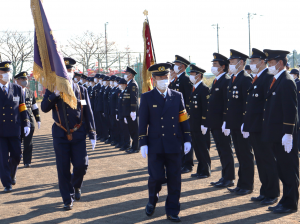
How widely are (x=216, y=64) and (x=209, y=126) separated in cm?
120

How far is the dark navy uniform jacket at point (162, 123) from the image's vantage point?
5168mm

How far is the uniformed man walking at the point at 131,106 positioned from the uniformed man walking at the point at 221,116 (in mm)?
4249

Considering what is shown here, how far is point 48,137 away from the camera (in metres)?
16.2

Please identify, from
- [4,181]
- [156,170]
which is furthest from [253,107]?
[4,181]

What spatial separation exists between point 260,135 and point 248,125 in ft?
0.78

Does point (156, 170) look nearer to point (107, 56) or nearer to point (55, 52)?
point (55, 52)

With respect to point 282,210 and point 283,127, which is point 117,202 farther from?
point 283,127

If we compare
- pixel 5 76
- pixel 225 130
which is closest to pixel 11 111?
pixel 5 76

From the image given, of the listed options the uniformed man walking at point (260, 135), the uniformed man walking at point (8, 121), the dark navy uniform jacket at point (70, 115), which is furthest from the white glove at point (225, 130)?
the uniformed man walking at point (8, 121)

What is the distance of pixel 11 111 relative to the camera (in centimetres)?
724

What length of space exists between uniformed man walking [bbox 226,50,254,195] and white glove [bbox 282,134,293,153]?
1367mm

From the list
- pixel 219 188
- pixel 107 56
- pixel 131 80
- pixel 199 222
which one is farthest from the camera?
pixel 107 56

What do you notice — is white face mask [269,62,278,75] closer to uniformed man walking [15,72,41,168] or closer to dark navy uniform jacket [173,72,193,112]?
dark navy uniform jacket [173,72,193,112]

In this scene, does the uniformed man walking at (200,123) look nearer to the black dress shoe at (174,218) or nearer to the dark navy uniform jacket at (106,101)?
the black dress shoe at (174,218)
